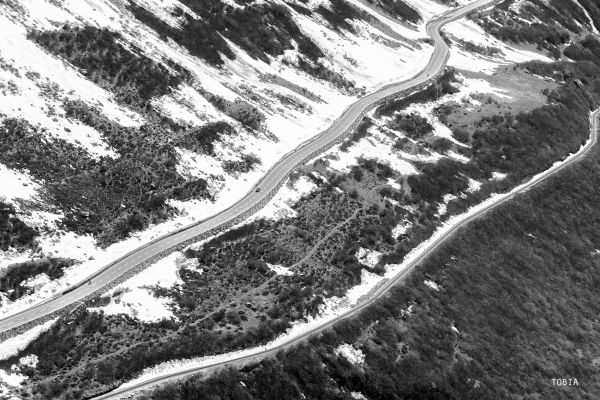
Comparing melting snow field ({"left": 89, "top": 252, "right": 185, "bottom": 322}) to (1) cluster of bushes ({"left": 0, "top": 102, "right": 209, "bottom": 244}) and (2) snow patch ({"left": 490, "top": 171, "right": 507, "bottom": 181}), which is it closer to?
(1) cluster of bushes ({"left": 0, "top": 102, "right": 209, "bottom": 244})

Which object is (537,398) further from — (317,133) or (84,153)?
(84,153)

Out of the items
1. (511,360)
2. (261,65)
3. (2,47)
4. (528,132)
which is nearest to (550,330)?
(511,360)

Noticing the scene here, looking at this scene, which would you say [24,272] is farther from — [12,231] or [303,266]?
[303,266]

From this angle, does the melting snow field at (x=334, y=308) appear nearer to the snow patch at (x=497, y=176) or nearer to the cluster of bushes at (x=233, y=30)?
the snow patch at (x=497, y=176)

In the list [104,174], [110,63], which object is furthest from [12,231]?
[110,63]

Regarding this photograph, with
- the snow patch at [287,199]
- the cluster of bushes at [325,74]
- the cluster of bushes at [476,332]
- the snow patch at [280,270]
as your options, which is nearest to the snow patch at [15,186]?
the snow patch at [287,199]
